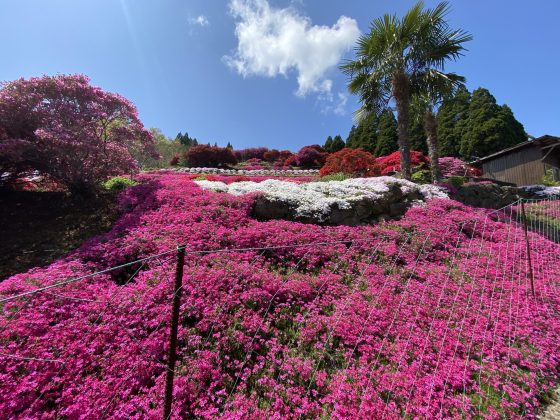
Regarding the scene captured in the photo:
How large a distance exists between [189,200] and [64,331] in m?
4.91

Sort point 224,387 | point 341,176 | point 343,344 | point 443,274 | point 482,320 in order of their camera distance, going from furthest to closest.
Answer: point 341,176
point 443,274
point 482,320
point 343,344
point 224,387

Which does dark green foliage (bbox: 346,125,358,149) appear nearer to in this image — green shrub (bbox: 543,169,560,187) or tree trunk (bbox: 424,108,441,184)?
green shrub (bbox: 543,169,560,187)

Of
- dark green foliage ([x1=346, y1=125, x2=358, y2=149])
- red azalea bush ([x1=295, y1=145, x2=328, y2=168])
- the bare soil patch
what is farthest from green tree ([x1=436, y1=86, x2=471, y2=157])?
the bare soil patch

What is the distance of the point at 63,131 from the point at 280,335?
881 centimetres

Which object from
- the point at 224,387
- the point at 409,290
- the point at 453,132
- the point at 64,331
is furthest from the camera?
the point at 453,132

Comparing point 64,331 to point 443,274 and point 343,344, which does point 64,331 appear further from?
point 443,274

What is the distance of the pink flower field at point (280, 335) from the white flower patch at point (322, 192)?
7.57 feet

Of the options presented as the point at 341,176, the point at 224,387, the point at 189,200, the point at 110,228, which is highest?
the point at 341,176

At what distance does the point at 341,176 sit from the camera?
13.9 m

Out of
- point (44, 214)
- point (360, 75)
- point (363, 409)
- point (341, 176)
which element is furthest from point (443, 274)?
point (44, 214)

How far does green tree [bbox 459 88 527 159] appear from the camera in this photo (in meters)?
30.0

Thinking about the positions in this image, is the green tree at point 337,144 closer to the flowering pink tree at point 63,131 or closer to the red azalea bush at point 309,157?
the red azalea bush at point 309,157

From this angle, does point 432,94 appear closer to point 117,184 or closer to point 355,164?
point 355,164

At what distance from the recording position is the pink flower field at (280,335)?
2760mm
